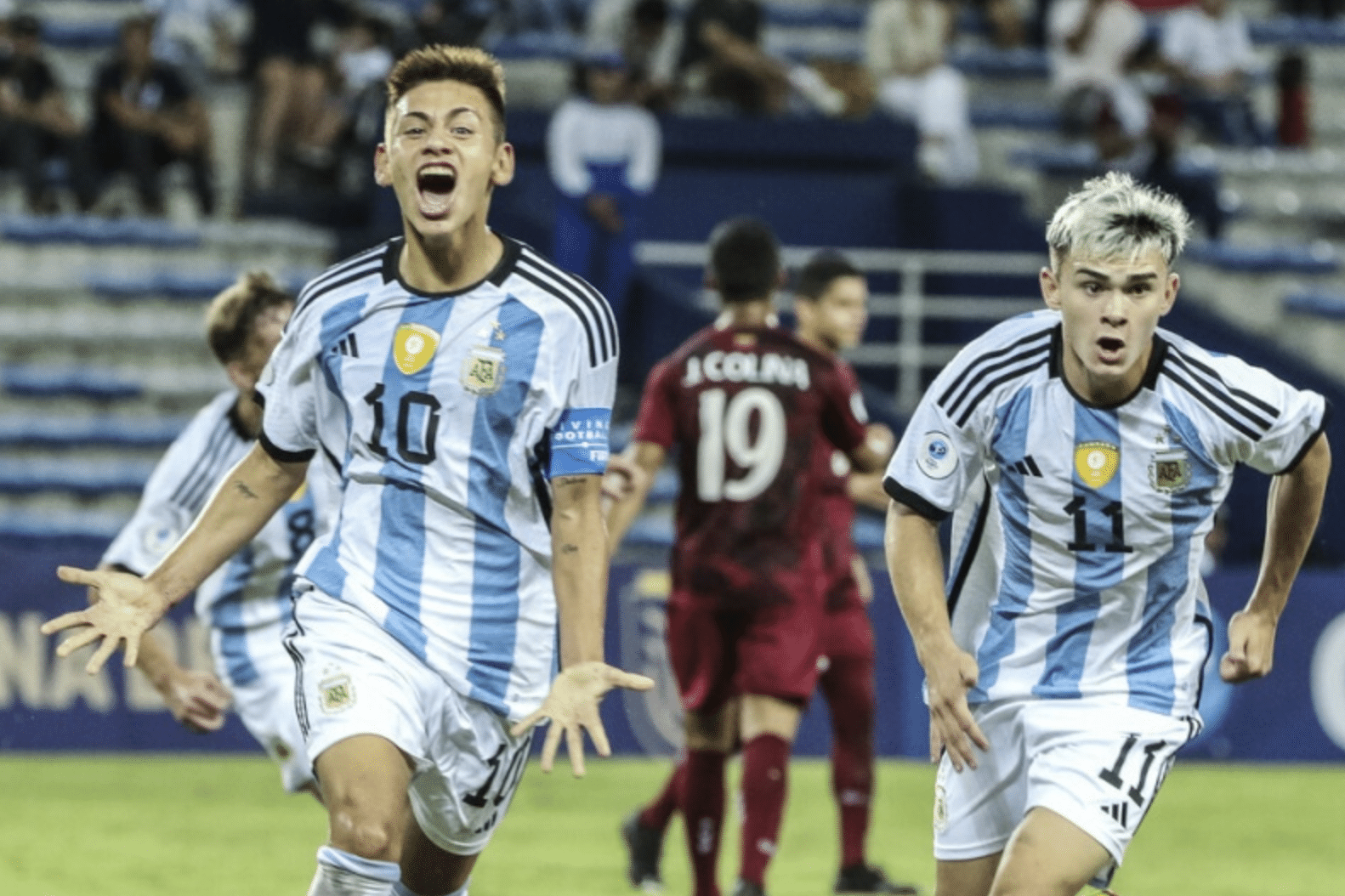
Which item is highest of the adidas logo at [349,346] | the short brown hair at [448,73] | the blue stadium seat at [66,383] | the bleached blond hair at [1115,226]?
the short brown hair at [448,73]

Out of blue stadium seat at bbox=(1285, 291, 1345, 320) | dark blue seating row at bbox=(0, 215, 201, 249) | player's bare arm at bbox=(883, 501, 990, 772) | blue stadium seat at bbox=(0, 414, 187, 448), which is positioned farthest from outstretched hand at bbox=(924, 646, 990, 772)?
blue stadium seat at bbox=(1285, 291, 1345, 320)

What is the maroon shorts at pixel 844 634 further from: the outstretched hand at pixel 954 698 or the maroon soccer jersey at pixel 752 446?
the outstretched hand at pixel 954 698

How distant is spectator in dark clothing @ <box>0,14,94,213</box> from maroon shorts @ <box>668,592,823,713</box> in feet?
28.7

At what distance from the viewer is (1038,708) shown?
5.52 m

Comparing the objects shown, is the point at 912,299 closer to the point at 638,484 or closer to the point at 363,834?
the point at 638,484

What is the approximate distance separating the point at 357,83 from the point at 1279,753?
775 centimetres

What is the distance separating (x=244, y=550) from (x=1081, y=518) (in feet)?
10.3

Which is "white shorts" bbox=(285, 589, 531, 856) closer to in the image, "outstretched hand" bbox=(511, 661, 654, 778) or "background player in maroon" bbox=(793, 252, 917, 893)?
"outstretched hand" bbox=(511, 661, 654, 778)

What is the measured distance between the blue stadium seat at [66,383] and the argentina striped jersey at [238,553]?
7835 millimetres

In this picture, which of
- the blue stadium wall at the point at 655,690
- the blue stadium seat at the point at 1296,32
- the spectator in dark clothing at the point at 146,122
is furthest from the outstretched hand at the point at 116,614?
the blue stadium seat at the point at 1296,32

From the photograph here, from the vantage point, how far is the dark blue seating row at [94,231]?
15.8m

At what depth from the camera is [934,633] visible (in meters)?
5.41

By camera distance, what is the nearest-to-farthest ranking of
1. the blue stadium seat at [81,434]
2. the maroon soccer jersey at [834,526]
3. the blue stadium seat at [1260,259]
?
the maroon soccer jersey at [834,526] → the blue stadium seat at [81,434] → the blue stadium seat at [1260,259]

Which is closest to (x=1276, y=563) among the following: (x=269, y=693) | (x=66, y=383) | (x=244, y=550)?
(x=269, y=693)
